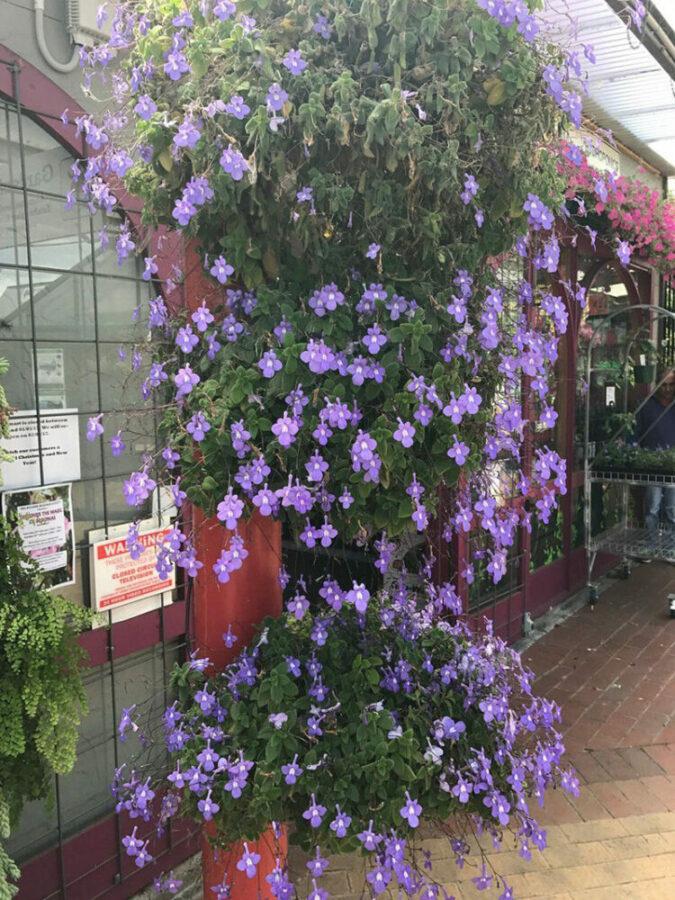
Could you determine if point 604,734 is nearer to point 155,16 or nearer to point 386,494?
point 386,494

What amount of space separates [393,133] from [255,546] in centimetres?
110

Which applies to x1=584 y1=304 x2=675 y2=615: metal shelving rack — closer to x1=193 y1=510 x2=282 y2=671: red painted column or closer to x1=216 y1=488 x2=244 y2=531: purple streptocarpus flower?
x1=193 y1=510 x2=282 y2=671: red painted column

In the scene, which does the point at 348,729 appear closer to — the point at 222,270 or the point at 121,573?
the point at 222,270

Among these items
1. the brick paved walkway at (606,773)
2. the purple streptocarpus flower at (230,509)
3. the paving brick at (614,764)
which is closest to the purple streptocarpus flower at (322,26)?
the purple streptocarpus flower at (230,509)

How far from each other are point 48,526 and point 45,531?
0.07 feet

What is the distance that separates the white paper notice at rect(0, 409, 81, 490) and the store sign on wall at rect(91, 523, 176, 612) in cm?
29

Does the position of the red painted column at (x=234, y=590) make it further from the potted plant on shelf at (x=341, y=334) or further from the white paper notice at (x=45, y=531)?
the white paper notice at (x=45, y=531)

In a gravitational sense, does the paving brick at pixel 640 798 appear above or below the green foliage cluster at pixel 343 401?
below

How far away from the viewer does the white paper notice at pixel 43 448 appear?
2.45m

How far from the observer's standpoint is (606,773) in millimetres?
3818

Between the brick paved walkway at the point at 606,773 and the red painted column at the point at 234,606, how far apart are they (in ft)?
3.97

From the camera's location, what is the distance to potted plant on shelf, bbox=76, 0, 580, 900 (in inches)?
56.5

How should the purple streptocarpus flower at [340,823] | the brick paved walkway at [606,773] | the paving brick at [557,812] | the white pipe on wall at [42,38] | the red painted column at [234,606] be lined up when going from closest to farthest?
1. the purple streptocarpus flower at [340,823]
2. the red painted column at [234,606]
3. the white pipe on wall at [42,38]
4. the brick paved walkway at [606,773]
5. the paving brick at [557,812]

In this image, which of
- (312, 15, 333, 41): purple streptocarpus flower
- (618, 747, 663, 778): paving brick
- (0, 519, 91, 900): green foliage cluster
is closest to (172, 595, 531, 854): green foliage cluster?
(0, 519, 91, 900): green foliage cluster
